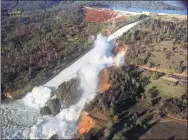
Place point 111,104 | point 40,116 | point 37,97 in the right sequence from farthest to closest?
1. point 37,97
2. point 111,104
3. point 40,116

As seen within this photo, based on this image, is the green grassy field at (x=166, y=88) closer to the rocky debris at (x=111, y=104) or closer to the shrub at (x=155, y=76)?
the shrub at (x=155, y=76)

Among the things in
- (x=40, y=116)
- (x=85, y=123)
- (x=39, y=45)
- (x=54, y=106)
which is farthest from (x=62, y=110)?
(x=39, y=45)

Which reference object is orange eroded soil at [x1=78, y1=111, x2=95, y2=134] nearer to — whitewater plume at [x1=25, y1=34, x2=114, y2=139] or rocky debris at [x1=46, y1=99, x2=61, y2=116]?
whitewater plume at [x1=25, y1=34, x2=114, y2=139]

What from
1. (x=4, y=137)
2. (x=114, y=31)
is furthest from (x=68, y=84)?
(x=114, y=31)

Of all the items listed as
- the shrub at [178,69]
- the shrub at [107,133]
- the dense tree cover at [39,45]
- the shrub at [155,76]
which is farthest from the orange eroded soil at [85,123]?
the shrub at [178,69]

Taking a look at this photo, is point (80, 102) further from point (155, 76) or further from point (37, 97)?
point (155, 76)

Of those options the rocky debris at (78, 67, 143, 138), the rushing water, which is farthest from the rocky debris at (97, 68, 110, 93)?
the rushing water
